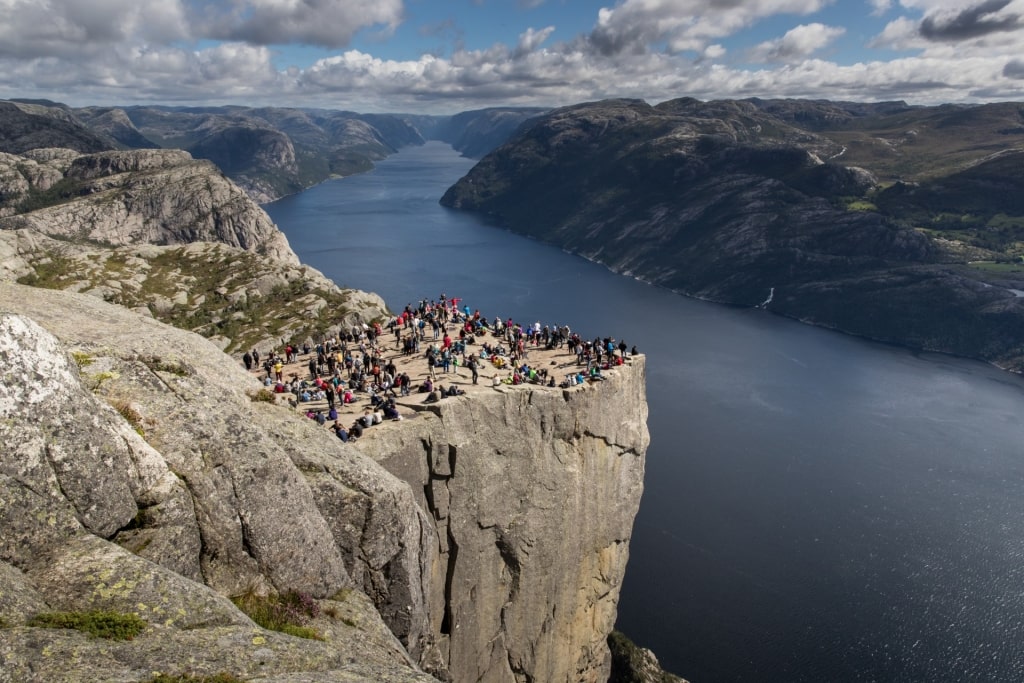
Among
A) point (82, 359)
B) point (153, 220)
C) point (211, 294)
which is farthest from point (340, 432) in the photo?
point (153, 220)

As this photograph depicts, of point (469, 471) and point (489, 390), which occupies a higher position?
point (489, 390)

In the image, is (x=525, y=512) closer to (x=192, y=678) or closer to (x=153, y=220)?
(x=192, y=678)

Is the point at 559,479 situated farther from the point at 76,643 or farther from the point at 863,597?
the point at 863,597

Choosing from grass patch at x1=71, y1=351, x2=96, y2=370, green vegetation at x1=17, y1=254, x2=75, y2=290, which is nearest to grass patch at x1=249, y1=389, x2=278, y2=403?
grass patch at x1=71, y1=351, x2=96, y2=370

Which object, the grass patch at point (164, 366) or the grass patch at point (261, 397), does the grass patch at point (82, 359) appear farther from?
the grass patch at point (261, 397)

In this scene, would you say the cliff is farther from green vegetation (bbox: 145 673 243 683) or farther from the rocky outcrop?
the rocky outcrop

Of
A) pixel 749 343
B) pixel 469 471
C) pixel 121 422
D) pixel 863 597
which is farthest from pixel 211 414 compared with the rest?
pixel 749 343
